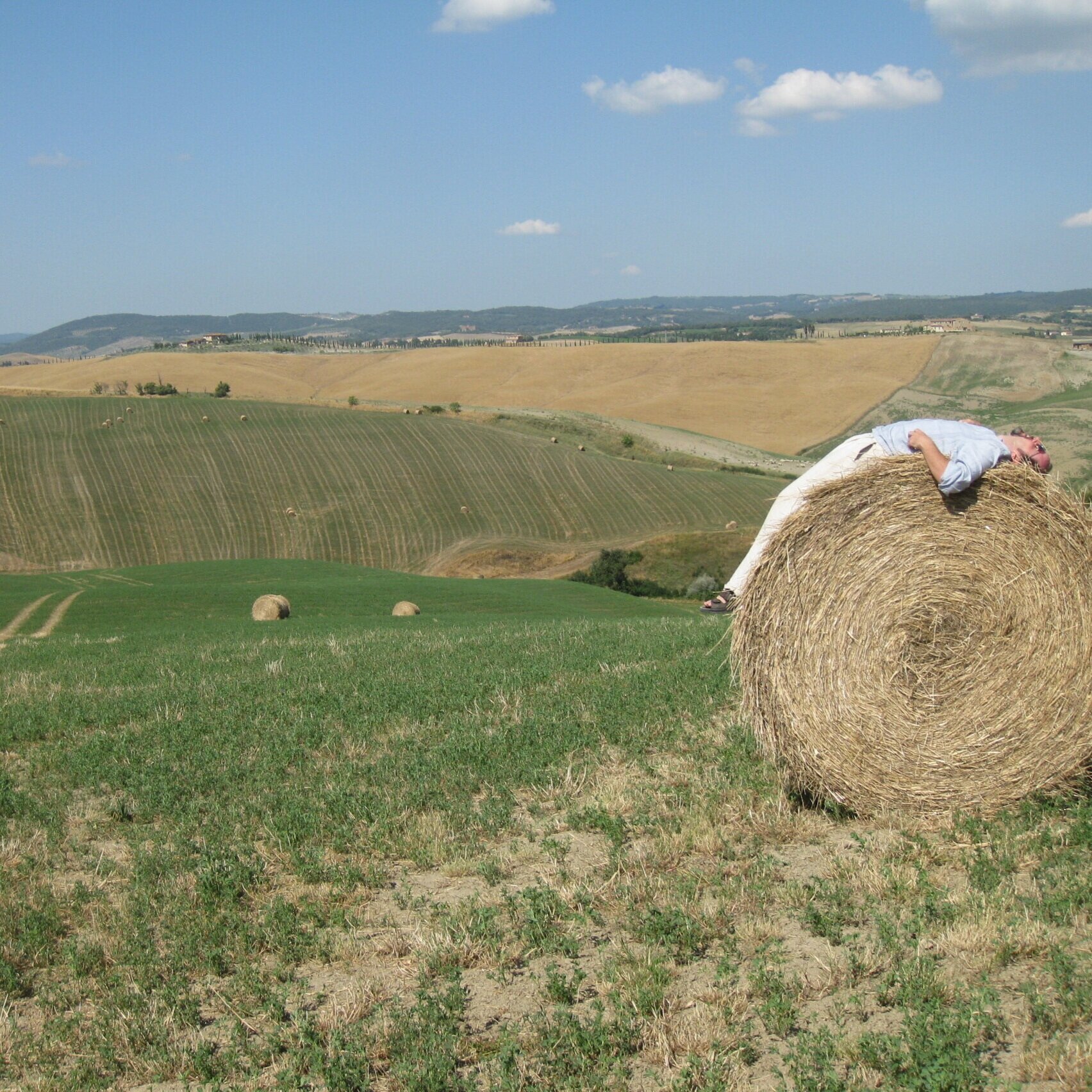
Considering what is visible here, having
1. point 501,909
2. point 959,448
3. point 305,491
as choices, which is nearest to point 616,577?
point 305,491

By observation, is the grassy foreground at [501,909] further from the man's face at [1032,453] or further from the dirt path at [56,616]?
the dirt path at [56,616]

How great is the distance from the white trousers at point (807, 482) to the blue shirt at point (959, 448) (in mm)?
236

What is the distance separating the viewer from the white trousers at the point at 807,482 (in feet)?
23.4

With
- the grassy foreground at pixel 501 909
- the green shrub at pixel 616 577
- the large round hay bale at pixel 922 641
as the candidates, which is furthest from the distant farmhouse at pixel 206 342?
the large round hay bale at pixel 922 641

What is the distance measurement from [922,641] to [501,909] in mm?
3203

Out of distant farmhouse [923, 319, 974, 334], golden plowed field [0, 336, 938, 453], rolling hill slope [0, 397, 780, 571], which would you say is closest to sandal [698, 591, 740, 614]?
rolling hill slope [0, 397, 780, 571]

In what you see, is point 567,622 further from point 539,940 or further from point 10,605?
point 10,605

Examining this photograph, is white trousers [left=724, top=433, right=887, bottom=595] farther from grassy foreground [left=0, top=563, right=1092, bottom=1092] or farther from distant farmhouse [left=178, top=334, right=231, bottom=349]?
distant farmhouse [left=178, top=334, right=231, bottom=349]

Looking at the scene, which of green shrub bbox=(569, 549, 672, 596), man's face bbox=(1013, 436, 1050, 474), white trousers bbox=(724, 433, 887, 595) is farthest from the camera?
green shrub bbox=(569, 549, 672, 596)

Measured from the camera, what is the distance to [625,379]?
116 metres

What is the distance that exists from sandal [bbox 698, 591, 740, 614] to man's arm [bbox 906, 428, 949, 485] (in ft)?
4.87

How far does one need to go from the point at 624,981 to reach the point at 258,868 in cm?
254

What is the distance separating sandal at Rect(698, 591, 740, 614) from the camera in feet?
24.2

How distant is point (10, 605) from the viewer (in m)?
30.6
